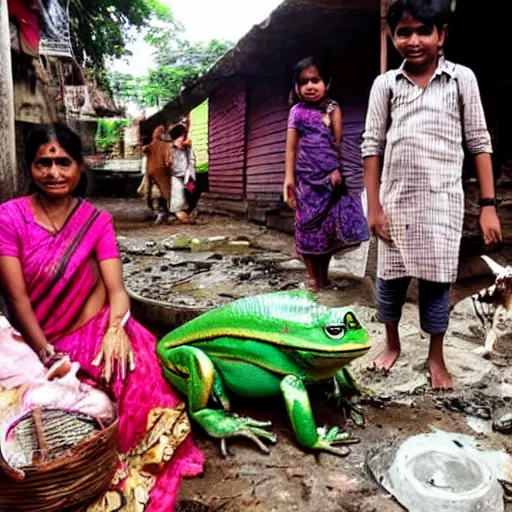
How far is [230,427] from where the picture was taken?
7.14 feet

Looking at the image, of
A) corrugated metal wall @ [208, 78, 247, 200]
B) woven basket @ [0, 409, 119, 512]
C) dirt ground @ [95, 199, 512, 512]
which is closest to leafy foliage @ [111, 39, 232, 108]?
corrugated metal wall @ [208, 78, 247, 200]

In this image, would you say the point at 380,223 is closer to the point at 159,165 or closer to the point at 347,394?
the point at 347,394

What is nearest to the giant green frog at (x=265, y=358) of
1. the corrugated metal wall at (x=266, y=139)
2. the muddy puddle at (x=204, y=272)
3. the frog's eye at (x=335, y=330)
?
the frog's eye at (x=335, y=330)

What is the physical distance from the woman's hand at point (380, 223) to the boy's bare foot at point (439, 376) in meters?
0.73

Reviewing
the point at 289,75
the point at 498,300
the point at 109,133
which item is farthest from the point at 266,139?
the point at 109,133

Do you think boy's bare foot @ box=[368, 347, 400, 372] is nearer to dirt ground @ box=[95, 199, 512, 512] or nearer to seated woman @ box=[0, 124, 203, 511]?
dirt ground @ box=[95, 199, 512, 512]

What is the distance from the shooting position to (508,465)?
203 centimetres

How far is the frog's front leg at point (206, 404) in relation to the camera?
217 cm

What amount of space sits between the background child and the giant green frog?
72cm

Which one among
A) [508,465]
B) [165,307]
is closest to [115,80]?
[165,307]

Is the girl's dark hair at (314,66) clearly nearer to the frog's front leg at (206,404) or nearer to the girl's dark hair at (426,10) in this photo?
the girl's dark hair at (426,10)

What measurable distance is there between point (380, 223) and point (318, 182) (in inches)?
61.7

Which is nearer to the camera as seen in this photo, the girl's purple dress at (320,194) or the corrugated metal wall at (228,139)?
the girl's purple dress at (320,194)

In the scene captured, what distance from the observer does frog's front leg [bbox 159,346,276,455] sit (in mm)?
2168
